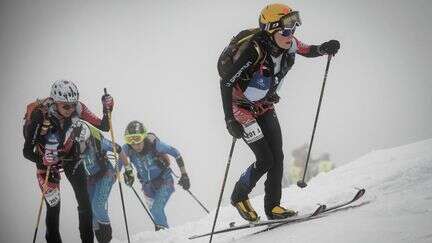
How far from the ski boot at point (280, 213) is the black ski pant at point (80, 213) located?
3.00 m

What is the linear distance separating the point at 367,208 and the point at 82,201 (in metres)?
4.45

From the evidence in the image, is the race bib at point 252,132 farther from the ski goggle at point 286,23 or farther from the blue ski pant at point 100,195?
the blue ski pant at point 100,195

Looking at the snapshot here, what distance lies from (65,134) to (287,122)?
528ft

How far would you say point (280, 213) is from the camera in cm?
580

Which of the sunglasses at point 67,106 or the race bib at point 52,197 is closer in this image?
the race bib at point 52,197

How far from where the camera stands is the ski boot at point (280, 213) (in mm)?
5738

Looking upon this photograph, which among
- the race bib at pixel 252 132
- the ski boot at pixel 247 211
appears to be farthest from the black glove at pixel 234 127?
the ski boot at pixel 247 211

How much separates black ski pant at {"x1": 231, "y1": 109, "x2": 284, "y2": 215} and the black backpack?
907mm

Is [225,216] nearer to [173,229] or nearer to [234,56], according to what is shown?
[173,229]

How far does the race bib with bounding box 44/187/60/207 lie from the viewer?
689cm

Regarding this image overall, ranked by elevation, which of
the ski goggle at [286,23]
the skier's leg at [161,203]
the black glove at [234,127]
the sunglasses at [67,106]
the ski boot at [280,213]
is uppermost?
the ski goggle at [286,23]

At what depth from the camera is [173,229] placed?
8219mm

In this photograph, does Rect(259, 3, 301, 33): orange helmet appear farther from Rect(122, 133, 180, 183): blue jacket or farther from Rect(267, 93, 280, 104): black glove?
Rect(122, 133, 180, 183): blue jacket

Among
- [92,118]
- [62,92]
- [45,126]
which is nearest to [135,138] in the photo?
[92,118]
